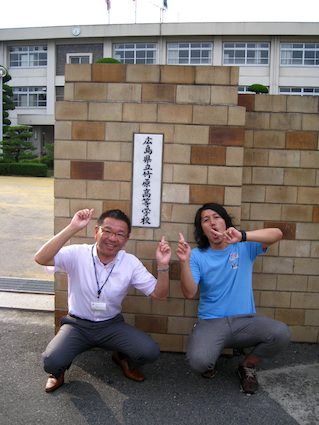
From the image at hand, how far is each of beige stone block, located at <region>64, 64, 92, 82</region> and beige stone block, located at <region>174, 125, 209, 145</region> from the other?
2.64ft

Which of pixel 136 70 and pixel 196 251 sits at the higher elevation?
pixel 136 70

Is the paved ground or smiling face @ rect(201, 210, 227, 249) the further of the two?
smiling face @ rect(201, 210, 227, 249)

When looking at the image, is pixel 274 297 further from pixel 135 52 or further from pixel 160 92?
pixel 135 52

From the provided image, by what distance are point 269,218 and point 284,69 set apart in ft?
96.2

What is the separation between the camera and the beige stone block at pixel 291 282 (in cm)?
362

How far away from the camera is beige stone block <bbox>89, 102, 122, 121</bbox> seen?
3305 mm

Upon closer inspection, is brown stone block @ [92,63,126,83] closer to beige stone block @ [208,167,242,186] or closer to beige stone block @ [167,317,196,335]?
beige stone block @ [208,167,242,186]

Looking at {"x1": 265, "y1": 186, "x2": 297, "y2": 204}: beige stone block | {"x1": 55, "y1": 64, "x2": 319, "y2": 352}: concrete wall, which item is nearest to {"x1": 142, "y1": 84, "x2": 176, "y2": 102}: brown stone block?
{"x1": 55, "y1": 64, "x2": 319, "y2": 352}: concrete wall

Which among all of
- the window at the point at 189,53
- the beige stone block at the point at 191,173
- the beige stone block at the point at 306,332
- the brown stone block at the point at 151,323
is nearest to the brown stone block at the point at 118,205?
the beige stone block at the point at 191,173

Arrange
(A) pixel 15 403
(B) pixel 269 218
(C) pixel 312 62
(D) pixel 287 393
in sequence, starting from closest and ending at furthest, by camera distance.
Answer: (A) pixel 15 403, (D) pixel 287 393, (B) pixel 269 218, (C) pixel 312 62

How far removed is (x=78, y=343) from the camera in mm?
2863

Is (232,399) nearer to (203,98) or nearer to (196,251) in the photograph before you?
(196,251)

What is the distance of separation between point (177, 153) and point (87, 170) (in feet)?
2.35

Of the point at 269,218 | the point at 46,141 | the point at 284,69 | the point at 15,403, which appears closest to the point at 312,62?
the point at 284,69
